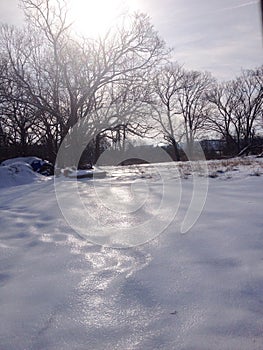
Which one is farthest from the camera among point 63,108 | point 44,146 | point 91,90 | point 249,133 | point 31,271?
point 249,133

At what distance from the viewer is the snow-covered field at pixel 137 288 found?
164 cm

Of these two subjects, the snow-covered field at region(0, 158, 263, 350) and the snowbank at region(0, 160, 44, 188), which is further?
the snowbank at region(0, 160, 44, 188)

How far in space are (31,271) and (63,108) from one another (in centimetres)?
2062

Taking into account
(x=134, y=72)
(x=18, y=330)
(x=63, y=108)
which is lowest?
(x=18, y=330)

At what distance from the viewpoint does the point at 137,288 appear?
2.16 m

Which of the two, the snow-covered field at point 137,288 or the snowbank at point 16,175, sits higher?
the snowbank at point 16,175

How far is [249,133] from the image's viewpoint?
142ft

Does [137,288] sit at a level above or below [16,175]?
below

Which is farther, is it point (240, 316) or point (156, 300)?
point (156, 300)

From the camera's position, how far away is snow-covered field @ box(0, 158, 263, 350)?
64.7 inches

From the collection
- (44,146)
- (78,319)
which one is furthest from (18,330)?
(44,146)

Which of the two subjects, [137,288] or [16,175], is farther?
[16,175]

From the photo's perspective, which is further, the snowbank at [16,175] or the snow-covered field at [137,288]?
the snowbank at [16,175]

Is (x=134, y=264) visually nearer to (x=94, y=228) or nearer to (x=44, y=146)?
(x=94, y=228)
